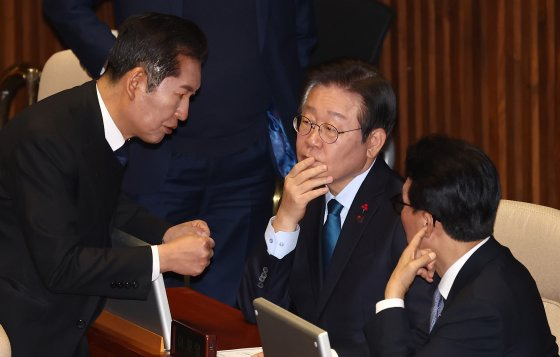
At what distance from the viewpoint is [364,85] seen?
320 centimetres

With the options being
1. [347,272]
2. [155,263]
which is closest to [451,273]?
[347,272]

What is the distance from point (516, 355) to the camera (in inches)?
99.6

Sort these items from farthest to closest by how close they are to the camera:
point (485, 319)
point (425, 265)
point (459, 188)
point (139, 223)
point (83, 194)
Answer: point (139, 223)
point (83, 194)
point (425, 265)
point (459, 188)
point (485, 319)

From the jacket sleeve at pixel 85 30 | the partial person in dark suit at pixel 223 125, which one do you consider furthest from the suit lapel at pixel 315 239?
the jacket sleeve at pixel 85 30

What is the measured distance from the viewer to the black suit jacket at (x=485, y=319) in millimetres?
2492

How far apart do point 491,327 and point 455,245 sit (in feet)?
0.86

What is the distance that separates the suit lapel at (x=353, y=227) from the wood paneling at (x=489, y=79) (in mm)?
2126

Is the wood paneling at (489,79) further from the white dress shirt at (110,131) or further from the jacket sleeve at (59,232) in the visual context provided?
the jacket sleeve at (59,232)

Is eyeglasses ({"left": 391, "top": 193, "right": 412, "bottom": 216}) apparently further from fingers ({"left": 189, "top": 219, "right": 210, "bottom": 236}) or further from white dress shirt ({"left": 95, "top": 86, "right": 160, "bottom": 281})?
white dress shirt ({"left": 95, "top": 86, "right": 160, "bottom": 281})

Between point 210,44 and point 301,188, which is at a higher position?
point 210,44

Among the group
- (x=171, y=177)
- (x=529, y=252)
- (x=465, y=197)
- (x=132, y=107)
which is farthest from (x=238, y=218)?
(x=465, y=197)

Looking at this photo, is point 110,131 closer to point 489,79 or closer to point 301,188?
point 301,188

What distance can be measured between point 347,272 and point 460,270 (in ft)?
1.53

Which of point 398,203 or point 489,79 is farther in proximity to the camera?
point 489,79
